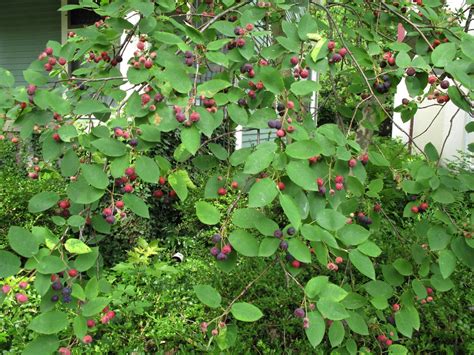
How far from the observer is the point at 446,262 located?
1.43 metres

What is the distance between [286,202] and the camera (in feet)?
3.67

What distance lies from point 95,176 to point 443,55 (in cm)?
99

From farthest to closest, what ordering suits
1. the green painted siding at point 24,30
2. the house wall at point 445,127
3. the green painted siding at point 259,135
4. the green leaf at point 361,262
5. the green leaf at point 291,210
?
the green painted siding at point 24,30, the house wall at point 445,127, the green painted siding at point 259,135, the green leaf at point 361,262, the green leaf at point 291,210

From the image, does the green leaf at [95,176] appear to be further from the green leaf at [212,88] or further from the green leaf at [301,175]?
the green leaf at [301,175]

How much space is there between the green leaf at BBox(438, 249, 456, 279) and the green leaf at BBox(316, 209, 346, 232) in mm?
407

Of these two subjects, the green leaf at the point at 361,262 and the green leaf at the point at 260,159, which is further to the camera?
the green leaf at the point at 361,262

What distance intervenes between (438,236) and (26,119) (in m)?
1.21

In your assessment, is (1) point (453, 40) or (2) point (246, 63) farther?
(1) point (453, 40)

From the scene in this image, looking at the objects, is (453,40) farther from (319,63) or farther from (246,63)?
(246,63)

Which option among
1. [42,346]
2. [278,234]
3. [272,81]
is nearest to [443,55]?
[272,81]

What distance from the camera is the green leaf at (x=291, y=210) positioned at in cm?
109

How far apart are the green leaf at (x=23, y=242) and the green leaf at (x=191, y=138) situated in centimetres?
41

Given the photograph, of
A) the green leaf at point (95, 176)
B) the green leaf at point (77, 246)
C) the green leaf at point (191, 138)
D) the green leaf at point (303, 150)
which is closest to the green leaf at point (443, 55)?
the green leaf at point (303, 150)

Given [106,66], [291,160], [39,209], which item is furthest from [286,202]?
[106,66]
